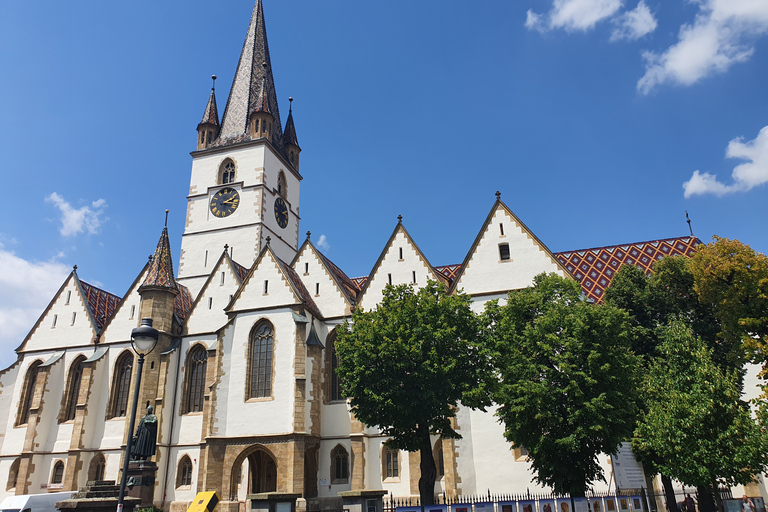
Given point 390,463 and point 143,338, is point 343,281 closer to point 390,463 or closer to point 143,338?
point 390,463

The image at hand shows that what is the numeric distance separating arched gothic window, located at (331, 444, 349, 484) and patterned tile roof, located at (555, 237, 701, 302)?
693 inches

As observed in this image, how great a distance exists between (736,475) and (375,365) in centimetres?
1366

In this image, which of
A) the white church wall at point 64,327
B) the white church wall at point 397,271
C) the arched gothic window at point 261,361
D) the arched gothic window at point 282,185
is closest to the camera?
the arched gothic window at point 261,361

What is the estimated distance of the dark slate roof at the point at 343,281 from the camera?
36.5 m

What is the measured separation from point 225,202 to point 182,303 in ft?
36.7

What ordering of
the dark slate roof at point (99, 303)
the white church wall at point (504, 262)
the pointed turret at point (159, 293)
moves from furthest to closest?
the dark slate roof at point (99, 303)
the pointed turret at point (159, 293)
the white church wall at point (504, 262)

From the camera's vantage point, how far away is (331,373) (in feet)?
111

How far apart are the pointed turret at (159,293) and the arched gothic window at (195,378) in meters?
2.36

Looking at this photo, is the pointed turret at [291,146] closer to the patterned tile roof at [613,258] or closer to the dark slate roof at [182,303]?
the dark slate roof at [182,303]

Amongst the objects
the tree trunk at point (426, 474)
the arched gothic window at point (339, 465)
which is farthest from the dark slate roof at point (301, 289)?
the tree trunk at point (426, 474)

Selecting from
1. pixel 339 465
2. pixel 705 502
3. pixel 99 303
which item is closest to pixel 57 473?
pixel 99 303

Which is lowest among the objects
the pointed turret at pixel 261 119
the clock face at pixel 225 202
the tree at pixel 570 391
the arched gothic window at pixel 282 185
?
the tree at pixel 570 391

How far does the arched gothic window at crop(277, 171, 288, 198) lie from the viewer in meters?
51.9

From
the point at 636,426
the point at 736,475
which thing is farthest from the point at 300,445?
the point at 736,475
